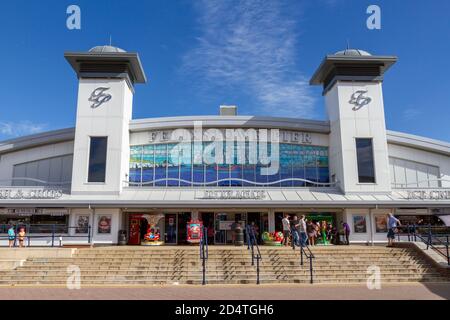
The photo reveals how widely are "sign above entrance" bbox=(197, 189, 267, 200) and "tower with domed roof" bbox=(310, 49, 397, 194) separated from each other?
524cm

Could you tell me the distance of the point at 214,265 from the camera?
14.6m

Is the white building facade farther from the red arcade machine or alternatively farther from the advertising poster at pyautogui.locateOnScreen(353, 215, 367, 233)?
the red arcade machine

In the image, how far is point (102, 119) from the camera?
23344 millimetres

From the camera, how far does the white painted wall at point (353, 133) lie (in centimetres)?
2288

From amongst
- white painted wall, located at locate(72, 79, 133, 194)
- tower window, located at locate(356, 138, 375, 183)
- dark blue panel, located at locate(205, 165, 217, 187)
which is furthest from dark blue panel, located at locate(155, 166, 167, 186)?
tower window, located at locate(356, 138, 375, 183)

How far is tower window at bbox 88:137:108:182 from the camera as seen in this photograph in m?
22.5

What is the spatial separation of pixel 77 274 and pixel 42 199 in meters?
8.77

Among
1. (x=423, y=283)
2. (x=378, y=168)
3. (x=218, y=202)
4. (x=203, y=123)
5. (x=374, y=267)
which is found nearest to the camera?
(x=423, y=283)

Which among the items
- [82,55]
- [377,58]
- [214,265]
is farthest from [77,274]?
[377,58]

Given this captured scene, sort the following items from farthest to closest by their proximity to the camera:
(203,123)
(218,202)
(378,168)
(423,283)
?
1. (203,123)
2. (378,168)
3. (218,202)
4. (423,283)

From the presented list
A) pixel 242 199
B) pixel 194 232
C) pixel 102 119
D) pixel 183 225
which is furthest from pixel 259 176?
pixel 102 119

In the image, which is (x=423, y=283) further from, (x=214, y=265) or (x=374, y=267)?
(x=214, y=265)

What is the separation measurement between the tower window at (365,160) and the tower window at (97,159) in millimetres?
14551
